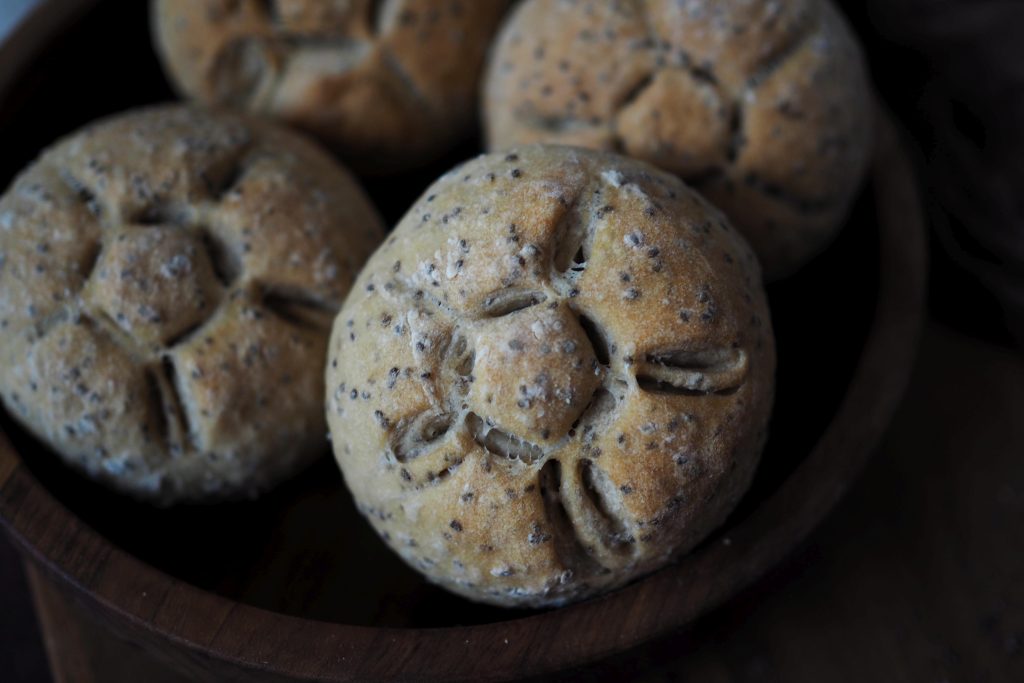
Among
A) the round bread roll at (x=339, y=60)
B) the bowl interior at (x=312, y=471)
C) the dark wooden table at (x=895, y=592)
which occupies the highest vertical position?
the round bread roll at (x=339, y=60)

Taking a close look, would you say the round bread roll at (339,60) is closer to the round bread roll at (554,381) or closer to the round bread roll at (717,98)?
the round bread roll at (717,98)

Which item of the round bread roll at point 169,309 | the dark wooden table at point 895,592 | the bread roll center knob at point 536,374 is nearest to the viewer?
the bread roll center knob at point 536,374

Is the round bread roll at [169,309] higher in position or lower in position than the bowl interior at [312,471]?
higher

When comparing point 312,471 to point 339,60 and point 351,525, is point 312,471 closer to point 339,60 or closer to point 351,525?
point 351,525

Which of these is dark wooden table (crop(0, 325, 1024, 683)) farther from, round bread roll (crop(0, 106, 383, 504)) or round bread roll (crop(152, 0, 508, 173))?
round bread roll (crop(152, 0, 508, 173))

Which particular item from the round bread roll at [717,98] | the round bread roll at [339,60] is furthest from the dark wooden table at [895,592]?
the round bread roll at [339,60]
